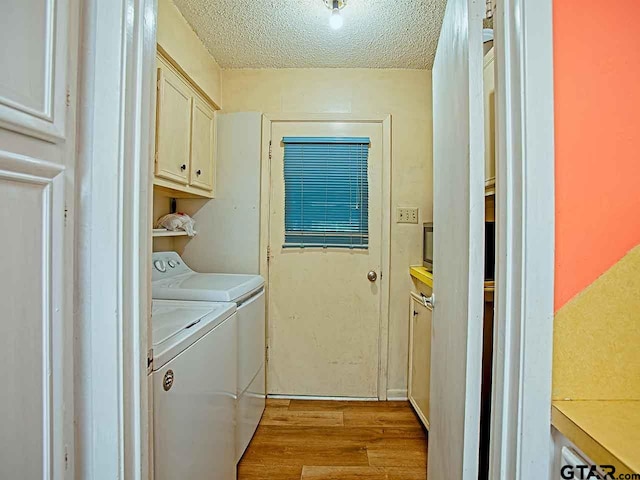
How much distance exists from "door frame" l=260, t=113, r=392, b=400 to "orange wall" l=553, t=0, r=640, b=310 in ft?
5.91

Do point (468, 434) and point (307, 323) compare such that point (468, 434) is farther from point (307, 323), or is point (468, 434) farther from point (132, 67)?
point (307, 323)

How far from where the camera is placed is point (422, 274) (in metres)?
2.23

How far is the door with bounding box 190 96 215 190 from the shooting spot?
2.15m

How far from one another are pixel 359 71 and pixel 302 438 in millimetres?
2429

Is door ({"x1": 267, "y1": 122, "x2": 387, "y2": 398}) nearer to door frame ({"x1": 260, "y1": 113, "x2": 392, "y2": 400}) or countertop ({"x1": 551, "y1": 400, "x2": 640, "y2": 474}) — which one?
door frame ({"x1": 260, "y1": 113, "x2": 392, "y2": 400})

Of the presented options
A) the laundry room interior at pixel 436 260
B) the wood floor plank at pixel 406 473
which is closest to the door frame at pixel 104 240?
the laundry room interior at pixel 436 260

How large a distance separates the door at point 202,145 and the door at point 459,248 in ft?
4.64

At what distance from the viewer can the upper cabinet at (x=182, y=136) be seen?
1729mm

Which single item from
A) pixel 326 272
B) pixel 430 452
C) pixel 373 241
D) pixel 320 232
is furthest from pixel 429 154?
pixel 430 452

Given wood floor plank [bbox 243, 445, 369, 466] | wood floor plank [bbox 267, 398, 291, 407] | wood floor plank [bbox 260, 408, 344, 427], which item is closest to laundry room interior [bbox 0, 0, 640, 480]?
wood floor plank [bbox 243, 445, 369, 466]

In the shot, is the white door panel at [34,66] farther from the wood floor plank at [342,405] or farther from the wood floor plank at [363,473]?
the wood floor plank at [342,405]

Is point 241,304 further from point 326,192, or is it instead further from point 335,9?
point 335,9

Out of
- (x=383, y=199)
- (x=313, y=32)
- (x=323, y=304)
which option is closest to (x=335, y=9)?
(x=313, y=32)

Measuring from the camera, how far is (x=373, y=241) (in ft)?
8.53
